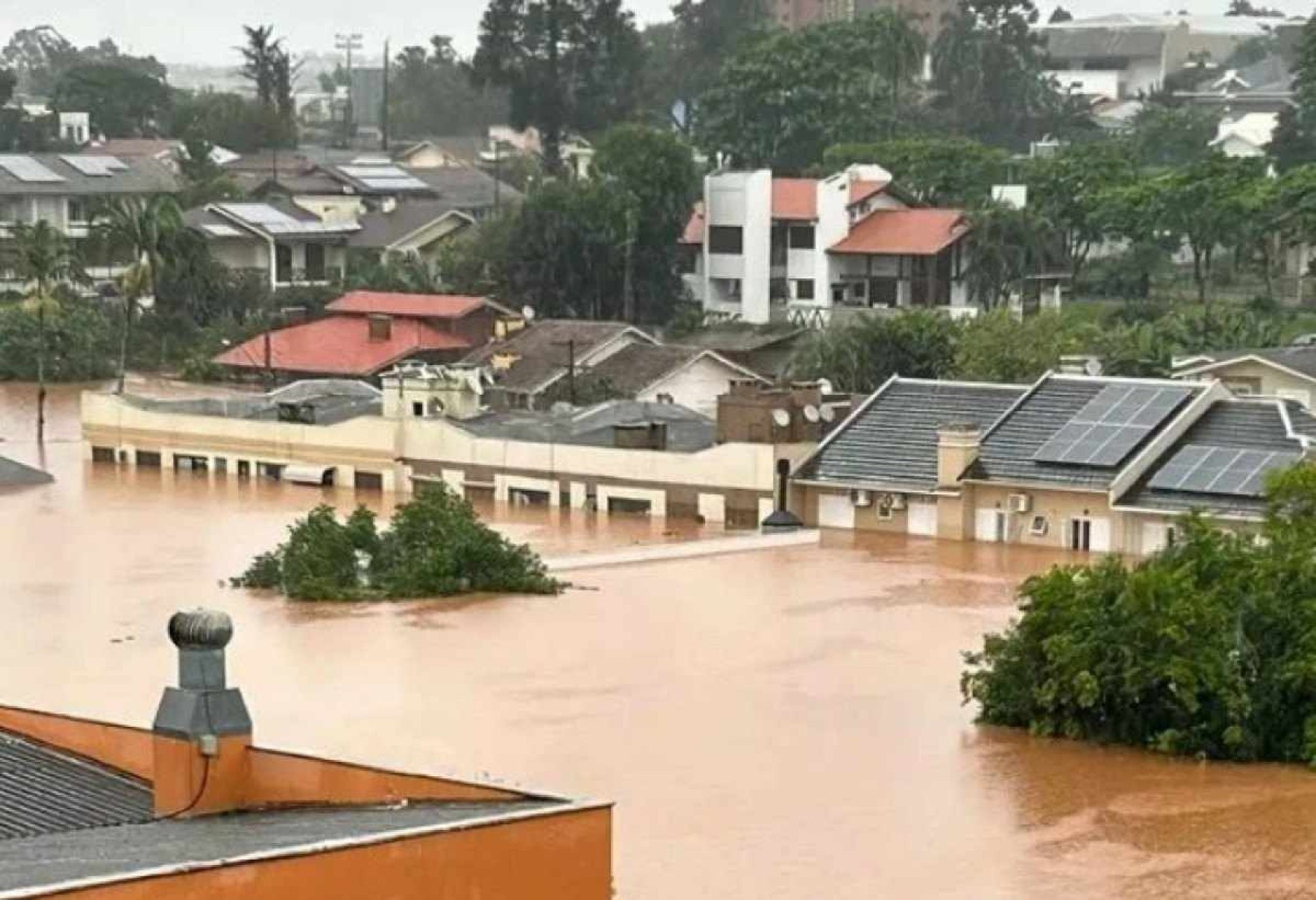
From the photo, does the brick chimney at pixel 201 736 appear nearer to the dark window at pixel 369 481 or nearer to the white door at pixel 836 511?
the white door at pixel 836 511

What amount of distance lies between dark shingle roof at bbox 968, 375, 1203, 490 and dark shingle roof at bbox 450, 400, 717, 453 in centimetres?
428

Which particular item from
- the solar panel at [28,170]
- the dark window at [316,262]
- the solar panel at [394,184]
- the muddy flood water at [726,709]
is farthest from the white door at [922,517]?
the solar panel at [394,184]

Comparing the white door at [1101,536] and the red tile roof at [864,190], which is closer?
the white door at [1101,536]

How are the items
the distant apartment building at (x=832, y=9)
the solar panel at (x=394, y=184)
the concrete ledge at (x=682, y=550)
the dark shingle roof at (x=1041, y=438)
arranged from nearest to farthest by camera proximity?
the concrete ledge at (x=682, y=550), the dark shingle roof at (x=1041, y=438), the solar panel at (x=394, y=184), the distant apartment building at (x=832, y=9)

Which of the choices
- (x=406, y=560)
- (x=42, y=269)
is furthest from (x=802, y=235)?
(x=406, y=560)

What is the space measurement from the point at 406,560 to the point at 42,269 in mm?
22872

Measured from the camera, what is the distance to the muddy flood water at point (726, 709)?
19.2 m

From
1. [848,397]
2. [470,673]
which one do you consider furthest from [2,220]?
[470,673]

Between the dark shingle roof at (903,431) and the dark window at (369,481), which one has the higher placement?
the dark shingle roof at (903,431)

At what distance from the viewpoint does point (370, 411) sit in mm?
40938

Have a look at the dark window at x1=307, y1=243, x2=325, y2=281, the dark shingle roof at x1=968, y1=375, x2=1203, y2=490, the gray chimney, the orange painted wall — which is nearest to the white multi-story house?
the dark window at x1=307, y1=243, x2=325, y2=281

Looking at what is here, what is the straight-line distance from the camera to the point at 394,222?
6391 centimetres

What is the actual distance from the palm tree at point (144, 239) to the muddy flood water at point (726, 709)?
19425 millimetres

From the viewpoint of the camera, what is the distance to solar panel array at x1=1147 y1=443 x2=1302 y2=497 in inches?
1219
